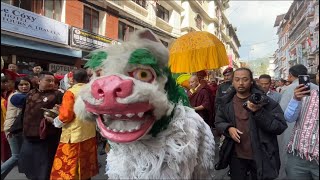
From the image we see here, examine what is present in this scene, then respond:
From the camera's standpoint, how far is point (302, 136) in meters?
1.84

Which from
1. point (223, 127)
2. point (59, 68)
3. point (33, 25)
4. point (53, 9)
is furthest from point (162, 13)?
point (223, 127)

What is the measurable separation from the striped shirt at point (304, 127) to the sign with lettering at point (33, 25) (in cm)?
683

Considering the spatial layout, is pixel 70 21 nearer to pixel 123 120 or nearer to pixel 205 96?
pixel 205 96

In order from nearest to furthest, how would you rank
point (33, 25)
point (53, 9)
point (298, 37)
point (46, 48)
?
point (298, 37), point (33, 25), point (46, 48), point (53, 9)

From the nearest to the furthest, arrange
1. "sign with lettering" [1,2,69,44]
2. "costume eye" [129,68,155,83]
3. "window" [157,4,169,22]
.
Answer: "costume eye" [129,68,155,83] → "sign with lettering" [1,2,69,44] → "window" [157,4,169,22]

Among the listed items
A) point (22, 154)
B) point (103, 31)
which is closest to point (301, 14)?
point (22, 154)

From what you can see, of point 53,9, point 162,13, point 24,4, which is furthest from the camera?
point 162,13

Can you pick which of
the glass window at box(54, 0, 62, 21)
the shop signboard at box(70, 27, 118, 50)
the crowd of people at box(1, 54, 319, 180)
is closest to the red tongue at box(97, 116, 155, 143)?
the crowd of people at box(1, 54, 319, 180)

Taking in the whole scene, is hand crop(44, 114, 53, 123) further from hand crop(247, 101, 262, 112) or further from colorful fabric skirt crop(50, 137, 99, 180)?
hand crop(247, 101, 262, 112)

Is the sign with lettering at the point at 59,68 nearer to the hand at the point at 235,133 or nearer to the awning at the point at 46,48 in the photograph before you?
the awning at the point at 46,48

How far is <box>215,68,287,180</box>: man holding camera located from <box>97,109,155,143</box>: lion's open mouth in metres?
0.90

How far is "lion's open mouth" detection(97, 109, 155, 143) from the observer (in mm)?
1682

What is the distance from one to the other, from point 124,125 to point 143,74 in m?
0.29

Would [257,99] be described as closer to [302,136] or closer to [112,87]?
[302,136]
